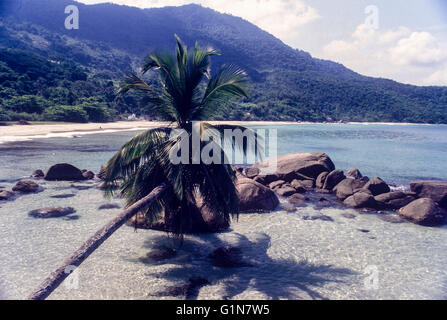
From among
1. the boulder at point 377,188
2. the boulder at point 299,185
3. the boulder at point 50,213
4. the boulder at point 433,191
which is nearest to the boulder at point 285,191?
the boulder at point 299,185

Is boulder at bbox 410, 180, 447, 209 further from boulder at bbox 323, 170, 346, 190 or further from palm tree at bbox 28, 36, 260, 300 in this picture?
palm tree at bbox 28, 36, 260, 300

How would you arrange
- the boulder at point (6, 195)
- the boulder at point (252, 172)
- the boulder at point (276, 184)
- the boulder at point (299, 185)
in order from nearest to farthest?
the boulder at point (6, 195) → the boulder at point (299, 185) → the boulder at point (276, 184) → the boulder at point (252, 172)

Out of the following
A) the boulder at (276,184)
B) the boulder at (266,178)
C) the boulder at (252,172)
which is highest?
the boulder at (252,172)

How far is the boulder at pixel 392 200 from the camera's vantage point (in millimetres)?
13688

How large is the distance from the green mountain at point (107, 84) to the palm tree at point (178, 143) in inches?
19.5

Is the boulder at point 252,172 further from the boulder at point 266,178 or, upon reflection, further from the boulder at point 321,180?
the boulder at point 321,180

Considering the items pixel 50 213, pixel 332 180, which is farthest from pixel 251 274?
pixel 332 180

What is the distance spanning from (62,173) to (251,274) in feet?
46.5

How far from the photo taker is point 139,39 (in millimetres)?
198125

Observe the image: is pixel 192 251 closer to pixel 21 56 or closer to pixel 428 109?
pixel 21 56

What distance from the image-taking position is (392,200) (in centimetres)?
1385

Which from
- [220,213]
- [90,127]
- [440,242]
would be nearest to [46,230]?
[220,213]

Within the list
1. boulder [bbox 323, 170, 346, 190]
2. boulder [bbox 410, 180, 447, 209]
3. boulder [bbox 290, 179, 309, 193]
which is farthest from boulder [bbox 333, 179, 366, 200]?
boulder [bbox 410, 180, 447, 209]

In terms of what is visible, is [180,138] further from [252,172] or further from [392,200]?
[252,172]
